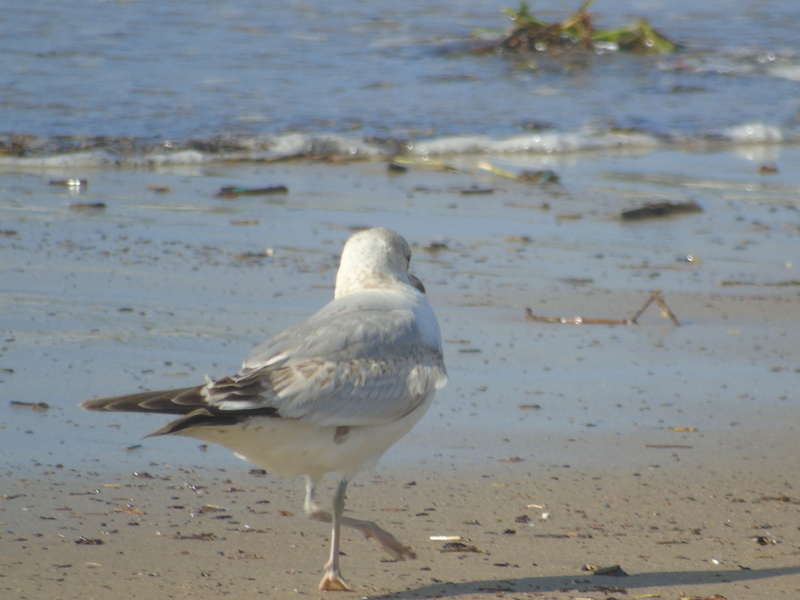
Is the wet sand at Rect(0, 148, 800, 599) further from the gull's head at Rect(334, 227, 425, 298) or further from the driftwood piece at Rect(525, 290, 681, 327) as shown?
the gull's head at Rect(334, 227, 425, 298)

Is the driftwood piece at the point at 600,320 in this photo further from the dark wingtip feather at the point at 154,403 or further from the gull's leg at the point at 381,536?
the dark wingtip feather at the point at 154,403

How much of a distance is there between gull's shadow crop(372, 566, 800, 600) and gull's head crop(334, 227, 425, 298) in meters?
1.12

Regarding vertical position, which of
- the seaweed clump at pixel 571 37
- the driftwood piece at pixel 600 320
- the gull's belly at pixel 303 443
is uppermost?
the seaweed clump at pixel 571 37

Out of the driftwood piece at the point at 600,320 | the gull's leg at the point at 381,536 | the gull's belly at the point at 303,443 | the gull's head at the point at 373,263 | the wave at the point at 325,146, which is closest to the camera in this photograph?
the gull's belly at the point at 303,443

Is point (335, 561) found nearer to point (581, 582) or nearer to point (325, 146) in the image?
point (581, 582)

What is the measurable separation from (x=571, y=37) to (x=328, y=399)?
47.6 ft

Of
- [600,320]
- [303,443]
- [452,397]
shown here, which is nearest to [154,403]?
[303,443]

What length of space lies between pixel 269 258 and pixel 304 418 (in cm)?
381

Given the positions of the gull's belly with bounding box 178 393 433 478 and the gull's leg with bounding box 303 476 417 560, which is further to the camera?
the gull's leg with bounding box 303 476 417 560

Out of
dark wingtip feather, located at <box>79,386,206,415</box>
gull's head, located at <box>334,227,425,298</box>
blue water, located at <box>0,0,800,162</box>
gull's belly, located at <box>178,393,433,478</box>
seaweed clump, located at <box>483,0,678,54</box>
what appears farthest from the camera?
seaweed clump, located at <box>483,0,678,54</box>

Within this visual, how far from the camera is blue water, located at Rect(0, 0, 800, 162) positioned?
1156 centimetres

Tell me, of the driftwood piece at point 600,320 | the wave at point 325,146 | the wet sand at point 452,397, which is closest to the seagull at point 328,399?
the wet sand at point 452,397

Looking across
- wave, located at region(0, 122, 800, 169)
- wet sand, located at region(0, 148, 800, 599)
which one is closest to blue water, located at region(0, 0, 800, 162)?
wave, located at region(0, 122, 800, 169)

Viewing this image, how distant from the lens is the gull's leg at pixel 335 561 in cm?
319
